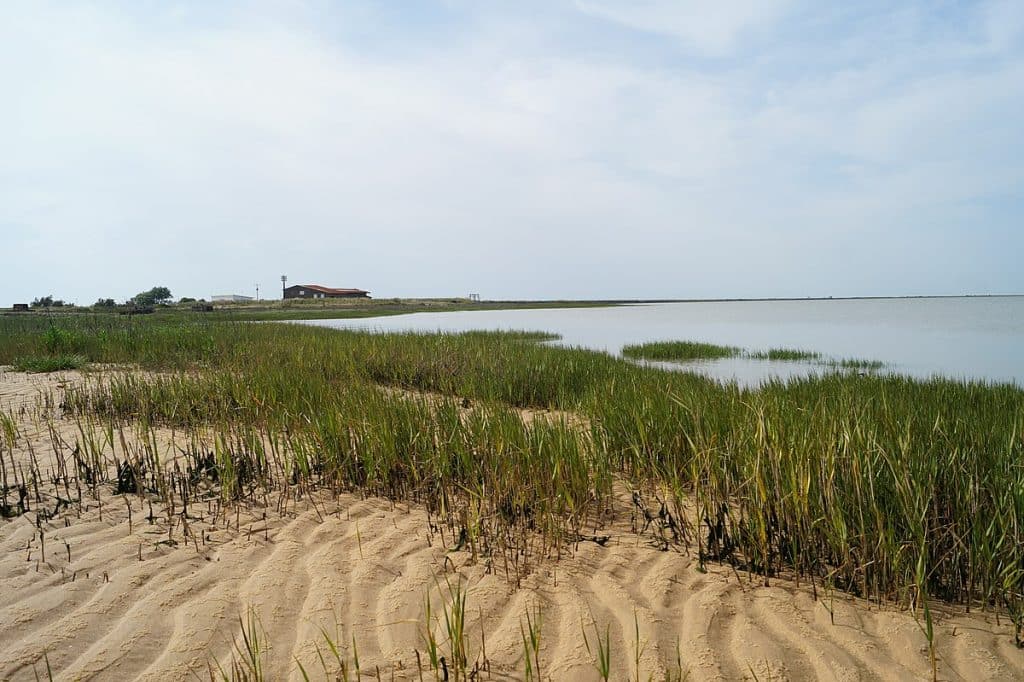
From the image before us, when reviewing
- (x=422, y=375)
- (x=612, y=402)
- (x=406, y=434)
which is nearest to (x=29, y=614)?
(x=406, y=434)

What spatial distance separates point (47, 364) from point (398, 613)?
12.4 metres

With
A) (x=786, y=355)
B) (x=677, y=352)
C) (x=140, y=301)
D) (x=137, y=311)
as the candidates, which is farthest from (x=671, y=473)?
(x=140, y=301)

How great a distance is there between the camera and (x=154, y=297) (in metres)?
69.9

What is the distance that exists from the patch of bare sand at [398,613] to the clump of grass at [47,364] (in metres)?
9.89

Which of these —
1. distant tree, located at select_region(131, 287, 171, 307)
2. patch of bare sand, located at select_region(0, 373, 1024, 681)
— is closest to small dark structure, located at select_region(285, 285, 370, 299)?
distant tree, located at select_region(131, 287, 171, 307)

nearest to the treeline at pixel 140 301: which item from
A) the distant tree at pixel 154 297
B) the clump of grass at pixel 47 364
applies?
the distant tree at pixel 154 297

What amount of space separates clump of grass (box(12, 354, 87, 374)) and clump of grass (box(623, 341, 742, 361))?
15365 millimetres

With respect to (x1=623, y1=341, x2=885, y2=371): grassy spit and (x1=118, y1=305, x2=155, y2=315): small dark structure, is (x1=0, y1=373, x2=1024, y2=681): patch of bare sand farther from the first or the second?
(x1=118, y1=305, x2=155, y2=315): small dark structure

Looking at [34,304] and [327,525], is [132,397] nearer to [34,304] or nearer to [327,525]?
[327,525]

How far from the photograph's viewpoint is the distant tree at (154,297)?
2564 inches

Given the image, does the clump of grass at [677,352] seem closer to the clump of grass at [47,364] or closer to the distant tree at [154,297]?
the clump of grass at [47,364]

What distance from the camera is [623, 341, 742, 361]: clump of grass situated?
62.4 ft

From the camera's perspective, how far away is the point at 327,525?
360 centimetres

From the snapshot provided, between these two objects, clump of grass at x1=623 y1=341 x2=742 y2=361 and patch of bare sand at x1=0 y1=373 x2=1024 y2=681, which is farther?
clump of grass at x1=623 y1=341 x2=742 y2=361
